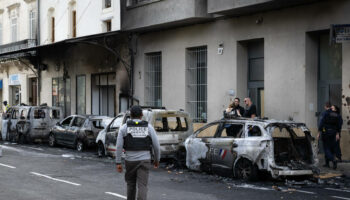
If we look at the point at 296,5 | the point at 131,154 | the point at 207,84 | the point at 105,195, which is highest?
the point at 296,5

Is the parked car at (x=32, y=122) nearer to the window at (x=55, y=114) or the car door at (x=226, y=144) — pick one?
the window at (x=55, y=114)

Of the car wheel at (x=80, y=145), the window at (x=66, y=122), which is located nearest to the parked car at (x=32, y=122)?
the window at (x=66, y=122)

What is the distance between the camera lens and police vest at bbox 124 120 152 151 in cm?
855

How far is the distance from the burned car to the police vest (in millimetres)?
4608

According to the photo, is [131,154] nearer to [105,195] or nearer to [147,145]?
[147,145]

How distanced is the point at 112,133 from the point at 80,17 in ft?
46.8

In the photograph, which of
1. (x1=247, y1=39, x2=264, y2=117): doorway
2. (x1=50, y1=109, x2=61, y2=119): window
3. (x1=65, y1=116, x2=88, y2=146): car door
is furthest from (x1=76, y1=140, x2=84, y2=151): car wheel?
(x1=247, y1=39, x2=264, y2=117): doorway

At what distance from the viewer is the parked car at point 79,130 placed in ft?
69.0

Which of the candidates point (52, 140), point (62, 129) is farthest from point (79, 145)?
point (52, 140)

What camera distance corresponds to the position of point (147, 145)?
8.62 m

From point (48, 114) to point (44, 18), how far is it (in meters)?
11.2

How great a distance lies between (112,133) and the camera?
57.8ft

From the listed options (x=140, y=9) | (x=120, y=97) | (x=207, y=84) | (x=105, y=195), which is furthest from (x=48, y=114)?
(x=105, y=195)

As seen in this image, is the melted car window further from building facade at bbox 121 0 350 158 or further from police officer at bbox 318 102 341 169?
A: police officer at bbox 318 102 341 169
